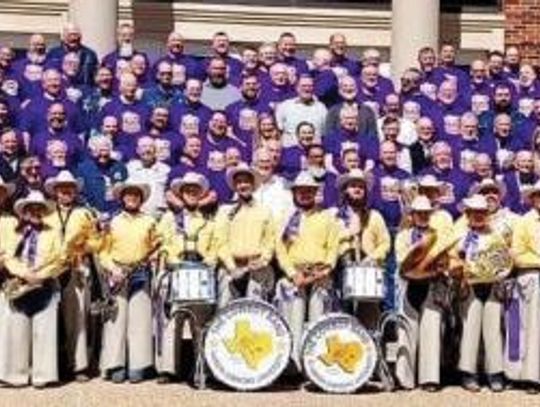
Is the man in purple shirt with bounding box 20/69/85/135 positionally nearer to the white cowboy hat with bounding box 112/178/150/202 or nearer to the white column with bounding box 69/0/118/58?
the white cowboy hat with bounding box 112/178/150/202

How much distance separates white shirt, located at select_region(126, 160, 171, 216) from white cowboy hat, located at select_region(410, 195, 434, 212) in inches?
89.6

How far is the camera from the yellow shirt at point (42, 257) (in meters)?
12.2

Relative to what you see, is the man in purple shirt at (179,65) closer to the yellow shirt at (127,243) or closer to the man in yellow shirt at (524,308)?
the yellow shirt at (127,243)

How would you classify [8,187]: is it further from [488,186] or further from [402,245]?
[488,186]

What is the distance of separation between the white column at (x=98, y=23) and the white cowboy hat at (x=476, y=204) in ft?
20.3

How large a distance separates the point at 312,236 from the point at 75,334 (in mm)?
2105

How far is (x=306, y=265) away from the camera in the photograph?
12.4 m

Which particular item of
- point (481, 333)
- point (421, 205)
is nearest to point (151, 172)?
point (421, 205)

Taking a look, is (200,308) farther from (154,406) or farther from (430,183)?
(430,183)

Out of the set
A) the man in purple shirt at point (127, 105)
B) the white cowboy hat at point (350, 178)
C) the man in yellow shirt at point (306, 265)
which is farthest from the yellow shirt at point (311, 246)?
the man in purple shirt at point (127, 105)

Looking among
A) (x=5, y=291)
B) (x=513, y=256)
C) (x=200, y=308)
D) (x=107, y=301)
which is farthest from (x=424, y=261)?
(x=5, y=291)

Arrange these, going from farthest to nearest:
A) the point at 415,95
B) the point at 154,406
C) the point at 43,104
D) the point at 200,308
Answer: the point at 415,95
the point at 43,104
the point at 200,308
the point at 154,406

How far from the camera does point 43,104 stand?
14.7 metres

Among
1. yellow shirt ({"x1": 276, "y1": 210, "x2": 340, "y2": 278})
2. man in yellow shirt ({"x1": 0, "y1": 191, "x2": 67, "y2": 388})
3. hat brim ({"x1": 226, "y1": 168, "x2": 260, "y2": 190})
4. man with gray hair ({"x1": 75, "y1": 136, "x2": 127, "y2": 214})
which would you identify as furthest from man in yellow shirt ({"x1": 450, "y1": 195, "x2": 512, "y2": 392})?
man in yellow shirt ({"x1": 0, "y1": 191, "x2": 67, "y2": 388})
